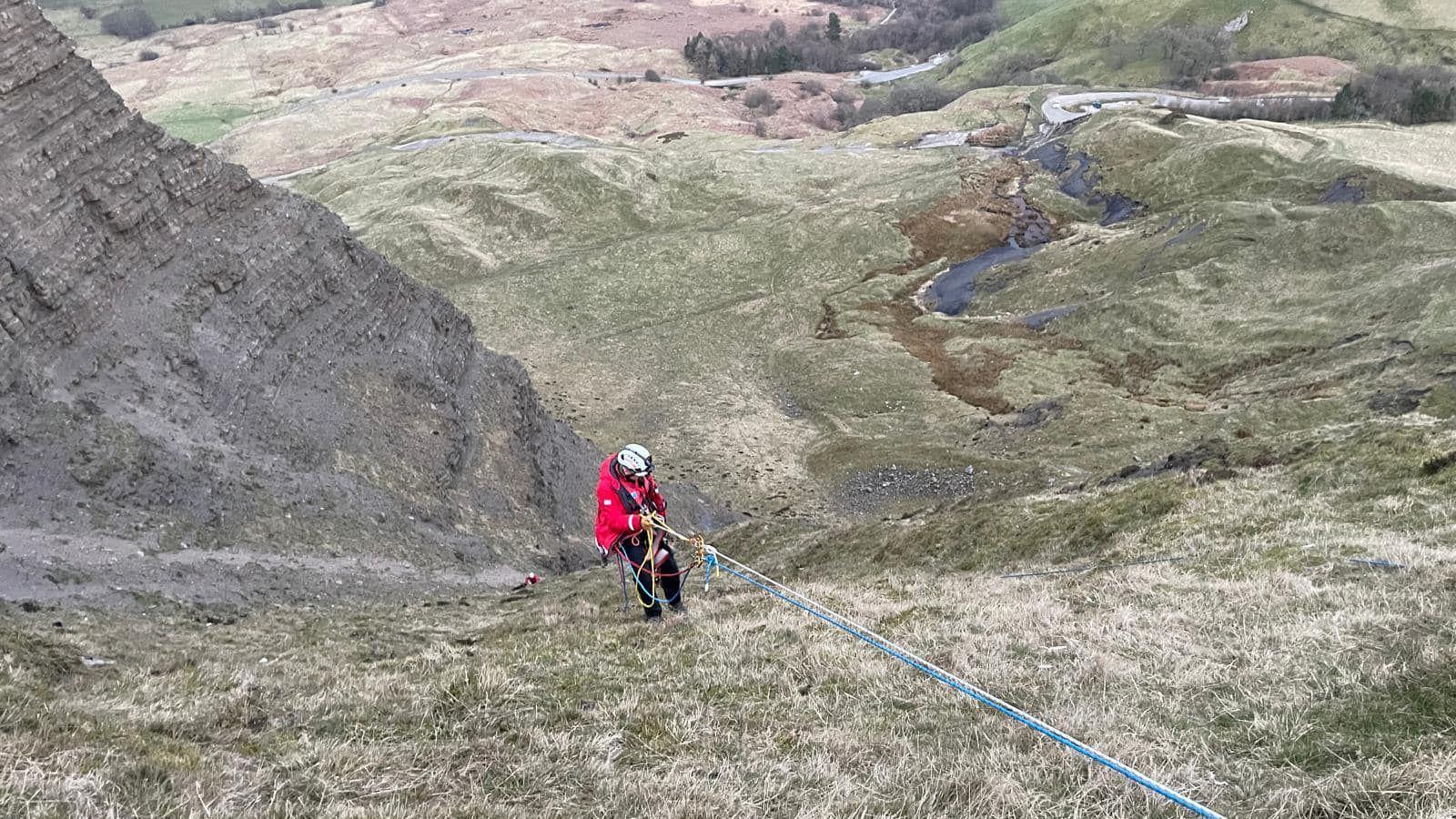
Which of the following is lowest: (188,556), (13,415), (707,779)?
(188,556)

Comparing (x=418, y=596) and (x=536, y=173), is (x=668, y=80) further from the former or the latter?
(x=418, y=596)

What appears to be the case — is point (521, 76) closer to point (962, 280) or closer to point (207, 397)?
point (962, 280)

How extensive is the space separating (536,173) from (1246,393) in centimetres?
6265

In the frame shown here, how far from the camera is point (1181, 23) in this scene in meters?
127

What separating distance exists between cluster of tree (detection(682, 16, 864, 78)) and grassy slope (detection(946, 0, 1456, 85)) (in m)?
25.0

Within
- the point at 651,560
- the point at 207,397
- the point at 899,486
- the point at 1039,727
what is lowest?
the point at 899,486

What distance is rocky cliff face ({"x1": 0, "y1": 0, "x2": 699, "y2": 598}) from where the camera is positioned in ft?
58.6

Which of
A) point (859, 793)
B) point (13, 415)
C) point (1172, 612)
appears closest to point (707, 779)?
point (859, 793)

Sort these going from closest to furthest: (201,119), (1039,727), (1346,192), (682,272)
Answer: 1. (1039,727)
2. (1346,192)
3. (682,272)
4. (201,119)

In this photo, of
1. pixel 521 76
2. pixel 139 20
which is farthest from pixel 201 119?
pixel 139 20

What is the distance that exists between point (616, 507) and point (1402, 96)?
4164 inches

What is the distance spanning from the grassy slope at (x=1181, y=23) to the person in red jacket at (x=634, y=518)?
130 meters

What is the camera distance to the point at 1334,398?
3091cm

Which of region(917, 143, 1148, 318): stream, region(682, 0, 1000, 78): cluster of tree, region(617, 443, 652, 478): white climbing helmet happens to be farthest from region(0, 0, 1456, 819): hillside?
region(682, 0, 1000, 78): cluster of tree
